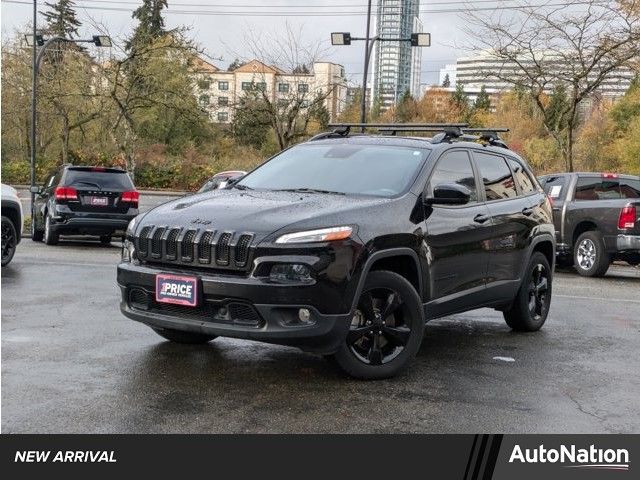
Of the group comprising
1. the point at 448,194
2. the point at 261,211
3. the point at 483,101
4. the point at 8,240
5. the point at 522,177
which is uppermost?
the point at 483,101

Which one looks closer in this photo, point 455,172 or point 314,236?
point 314,236

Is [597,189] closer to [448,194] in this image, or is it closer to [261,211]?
[448,194]

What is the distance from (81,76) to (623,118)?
29409 millimetres

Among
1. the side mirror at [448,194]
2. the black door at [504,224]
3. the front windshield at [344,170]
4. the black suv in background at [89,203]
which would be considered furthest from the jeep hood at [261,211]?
the black suv in background at [89,203]

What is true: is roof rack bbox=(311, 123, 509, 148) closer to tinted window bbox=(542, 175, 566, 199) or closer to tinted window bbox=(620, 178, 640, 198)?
tinted window bbox=(620, 178, 640, 198)

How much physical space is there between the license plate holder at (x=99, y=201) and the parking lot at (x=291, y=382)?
21.9 feet

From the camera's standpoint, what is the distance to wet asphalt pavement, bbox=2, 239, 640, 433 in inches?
177

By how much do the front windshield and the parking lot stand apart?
1281mm

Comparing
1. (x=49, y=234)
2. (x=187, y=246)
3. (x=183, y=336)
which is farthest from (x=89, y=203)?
(x=187, y=246)

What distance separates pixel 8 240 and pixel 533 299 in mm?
6823

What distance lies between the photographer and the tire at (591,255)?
1300cm

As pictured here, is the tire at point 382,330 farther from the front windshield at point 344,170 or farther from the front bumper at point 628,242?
the front bumper at point 628,242

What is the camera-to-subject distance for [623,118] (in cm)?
4541

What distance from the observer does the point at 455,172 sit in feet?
21.4
